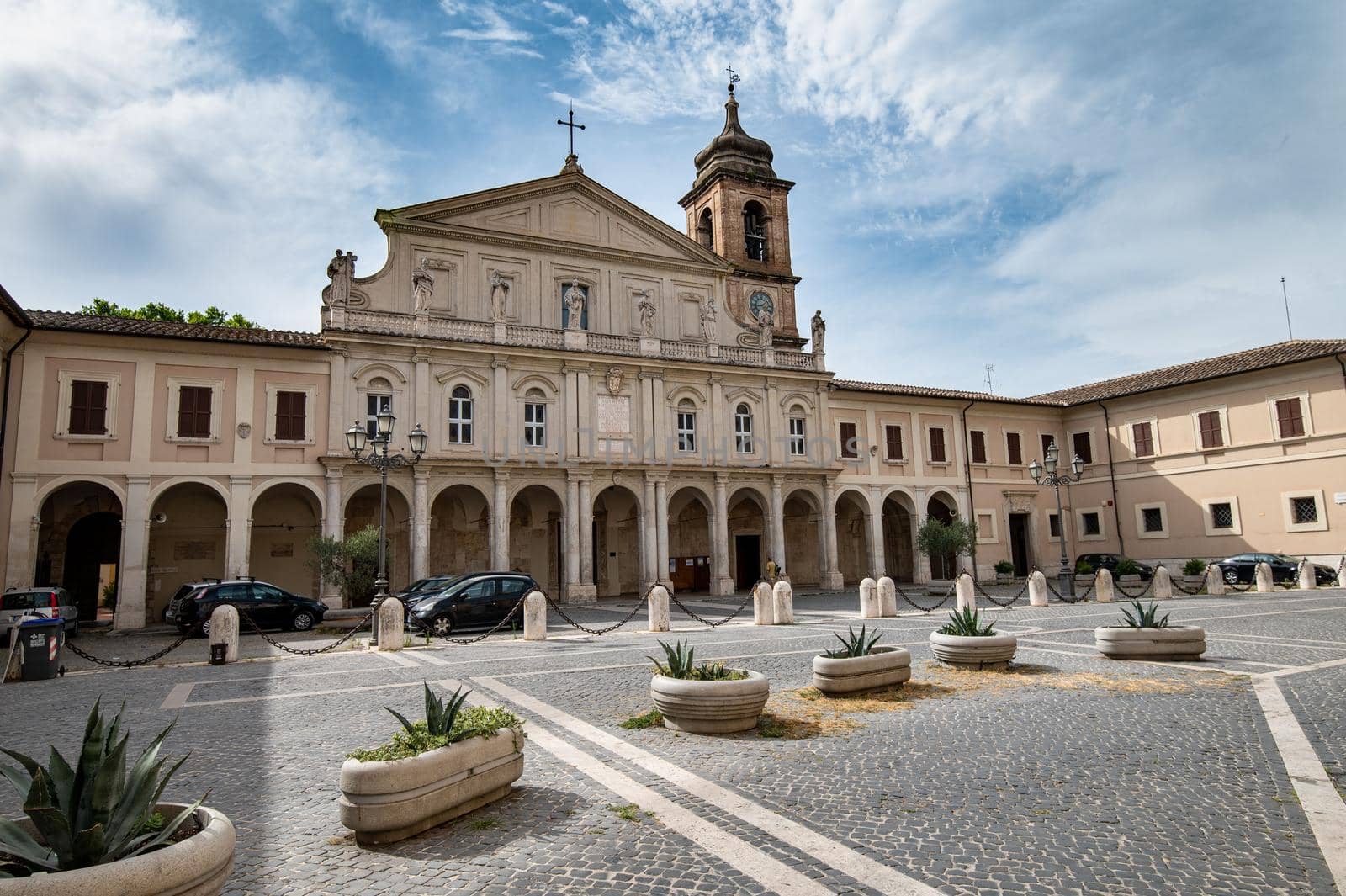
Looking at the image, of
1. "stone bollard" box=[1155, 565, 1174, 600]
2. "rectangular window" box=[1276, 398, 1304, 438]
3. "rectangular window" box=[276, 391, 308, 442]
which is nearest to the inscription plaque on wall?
"rectangular window" box=[276, 391, 308, 442]

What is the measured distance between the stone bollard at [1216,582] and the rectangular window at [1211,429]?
8.95 meters

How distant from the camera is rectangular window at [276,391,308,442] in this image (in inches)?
944

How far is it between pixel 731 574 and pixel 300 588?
625 inches

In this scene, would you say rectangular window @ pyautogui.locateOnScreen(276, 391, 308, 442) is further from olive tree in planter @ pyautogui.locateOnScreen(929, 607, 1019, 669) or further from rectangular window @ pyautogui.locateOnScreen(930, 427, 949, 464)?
rectangular window @ pyautogui.locateOnScreen(930, 427, 949, 464)

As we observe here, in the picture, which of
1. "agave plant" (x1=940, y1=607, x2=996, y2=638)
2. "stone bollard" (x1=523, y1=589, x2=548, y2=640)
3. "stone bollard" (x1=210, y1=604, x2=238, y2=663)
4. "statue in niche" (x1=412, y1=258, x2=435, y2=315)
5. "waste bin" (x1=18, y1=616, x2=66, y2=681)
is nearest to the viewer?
"agave plant" (x1=940, y1=607, x2=996, y2=638)

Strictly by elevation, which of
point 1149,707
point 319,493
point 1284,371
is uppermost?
point 1284,371

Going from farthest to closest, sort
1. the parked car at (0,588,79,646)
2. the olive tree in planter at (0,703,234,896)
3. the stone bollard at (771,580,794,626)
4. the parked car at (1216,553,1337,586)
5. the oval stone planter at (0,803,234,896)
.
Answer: the parked car at (1216,553,1337,586)
the stone bollard at (771,580,794,626)
the parked car at (0,588,79,646)
the olive tree in planter at (0,703,234,896)
the oval stone planter at (0,803,234,896)

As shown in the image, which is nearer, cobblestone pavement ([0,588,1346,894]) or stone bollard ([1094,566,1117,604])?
cobblestone pavement ([0,588,1346,894])

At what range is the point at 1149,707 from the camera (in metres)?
7.92

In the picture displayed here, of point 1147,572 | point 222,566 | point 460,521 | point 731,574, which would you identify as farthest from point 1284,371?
point 222,566

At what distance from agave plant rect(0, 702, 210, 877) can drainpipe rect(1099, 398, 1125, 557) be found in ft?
120

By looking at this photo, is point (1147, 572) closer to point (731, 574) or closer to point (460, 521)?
point (731, 574)

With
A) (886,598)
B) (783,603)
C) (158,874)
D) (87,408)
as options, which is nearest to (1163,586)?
(886,598)

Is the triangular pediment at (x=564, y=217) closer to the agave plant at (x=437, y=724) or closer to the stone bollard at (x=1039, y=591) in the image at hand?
the stone bollard at (x=1039, y=591)
